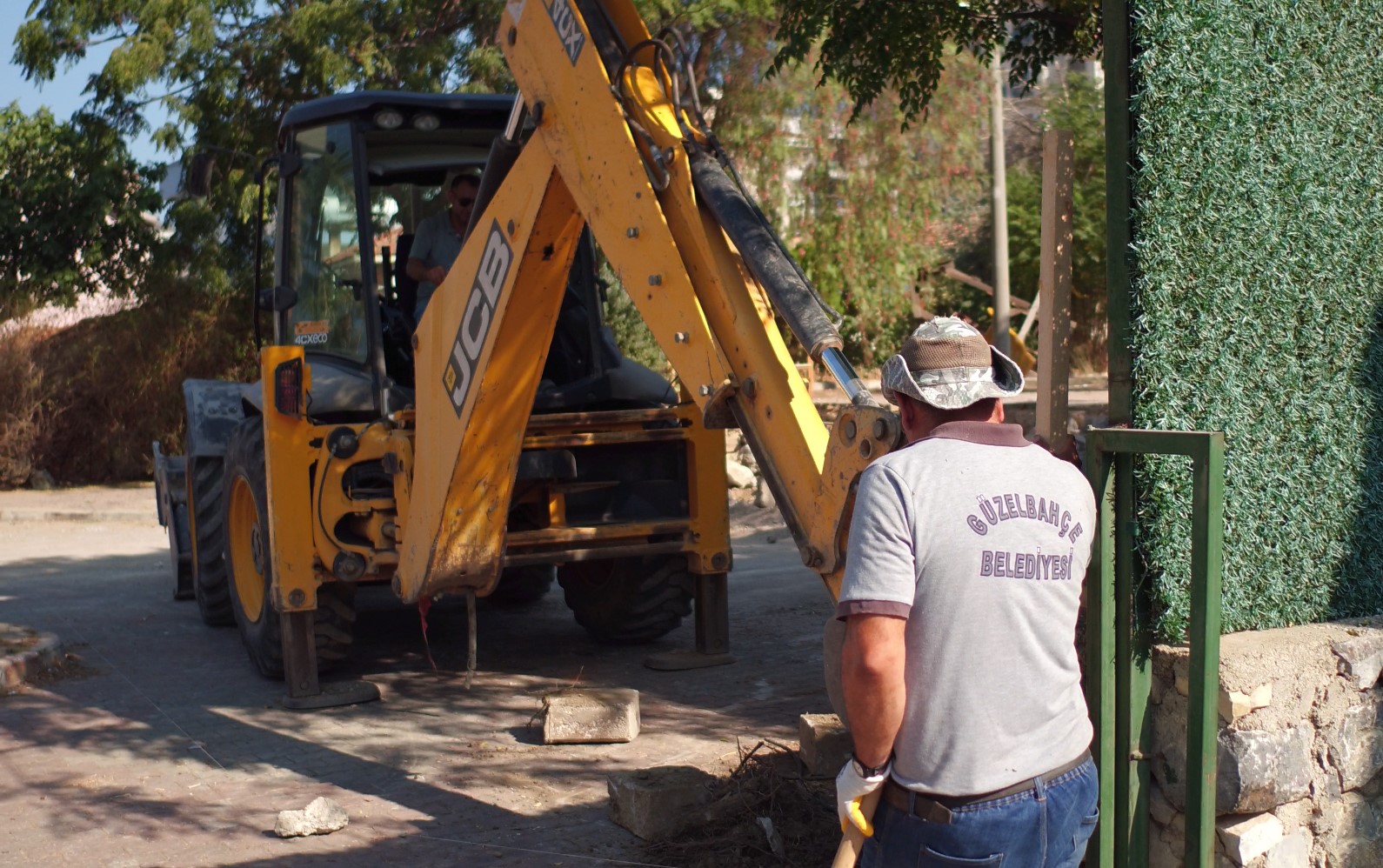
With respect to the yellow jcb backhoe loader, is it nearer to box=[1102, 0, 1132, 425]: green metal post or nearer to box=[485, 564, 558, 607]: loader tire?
box=[1102, 0, 1132, 425]: green metal post

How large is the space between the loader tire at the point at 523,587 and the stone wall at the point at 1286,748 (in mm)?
5869

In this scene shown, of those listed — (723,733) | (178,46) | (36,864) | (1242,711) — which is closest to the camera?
(1242,711)

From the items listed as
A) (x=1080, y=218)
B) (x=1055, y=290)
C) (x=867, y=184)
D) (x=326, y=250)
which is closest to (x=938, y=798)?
(x=1055, y=290)

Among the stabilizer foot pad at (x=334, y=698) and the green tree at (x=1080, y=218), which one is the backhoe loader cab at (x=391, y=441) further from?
the green tree at (x=1080, y=218)

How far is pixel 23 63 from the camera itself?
1633 cm

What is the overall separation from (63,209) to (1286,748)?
56.5 ft

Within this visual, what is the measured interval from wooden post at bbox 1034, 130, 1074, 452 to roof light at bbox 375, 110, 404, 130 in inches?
158

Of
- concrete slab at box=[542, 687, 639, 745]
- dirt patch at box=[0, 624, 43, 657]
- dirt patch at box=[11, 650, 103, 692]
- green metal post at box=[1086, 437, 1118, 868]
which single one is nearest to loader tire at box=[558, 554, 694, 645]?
concrete slab at box=[542, 687, 639, 745]

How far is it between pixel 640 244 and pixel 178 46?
13613mm

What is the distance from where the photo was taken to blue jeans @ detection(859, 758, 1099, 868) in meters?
2.62

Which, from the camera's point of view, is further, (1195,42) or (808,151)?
(808,151)

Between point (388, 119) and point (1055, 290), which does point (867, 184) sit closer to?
point (388, 119)

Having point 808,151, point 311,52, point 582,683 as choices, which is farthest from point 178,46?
point 582,683

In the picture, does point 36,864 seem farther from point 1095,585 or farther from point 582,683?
point 1095,585
